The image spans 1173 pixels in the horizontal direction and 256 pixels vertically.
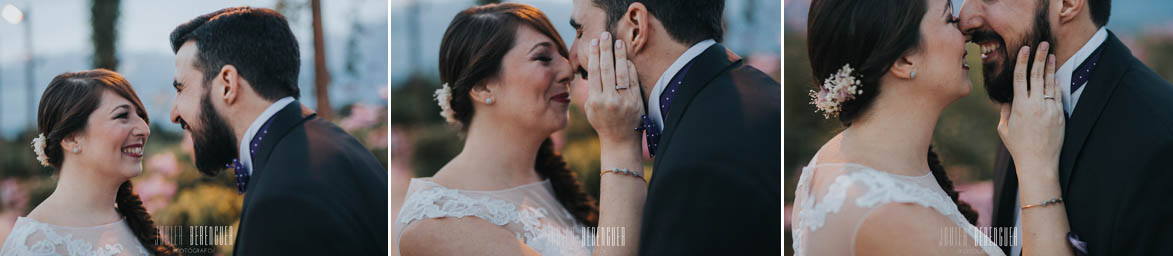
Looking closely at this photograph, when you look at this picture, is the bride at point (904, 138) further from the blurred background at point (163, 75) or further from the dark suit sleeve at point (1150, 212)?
the blurred background at point (163, 75)

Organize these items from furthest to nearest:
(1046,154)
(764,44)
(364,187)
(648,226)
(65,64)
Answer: (65,64), (364,187), (764,44), (648,226), (1046,154)

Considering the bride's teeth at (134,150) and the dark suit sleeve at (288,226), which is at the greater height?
the bride's teeth at (134,150)

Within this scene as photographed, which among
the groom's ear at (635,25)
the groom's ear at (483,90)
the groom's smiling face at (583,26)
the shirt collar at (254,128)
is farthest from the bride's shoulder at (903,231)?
the shirt collar at (254,128)

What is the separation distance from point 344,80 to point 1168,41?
10.6 feet

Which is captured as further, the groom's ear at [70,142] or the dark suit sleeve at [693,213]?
the groom's ear at [70,142]

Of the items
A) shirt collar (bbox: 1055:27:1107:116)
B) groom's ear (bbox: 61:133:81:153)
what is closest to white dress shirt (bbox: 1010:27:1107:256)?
shirt collar (bbox: 1055:27:1107:116)

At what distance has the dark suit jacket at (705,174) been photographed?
3.15 metres

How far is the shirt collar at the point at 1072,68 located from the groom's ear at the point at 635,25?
55.6 inches

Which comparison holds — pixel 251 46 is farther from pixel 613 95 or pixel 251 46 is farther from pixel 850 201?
pixel 850 201

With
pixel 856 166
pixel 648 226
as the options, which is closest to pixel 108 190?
pixel 648 226

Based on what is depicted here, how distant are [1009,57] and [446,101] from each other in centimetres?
209

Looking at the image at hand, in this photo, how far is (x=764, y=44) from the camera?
133 inches

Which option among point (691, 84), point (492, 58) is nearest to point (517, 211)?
point (492, 58)

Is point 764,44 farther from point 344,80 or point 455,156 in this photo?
point 344,80
